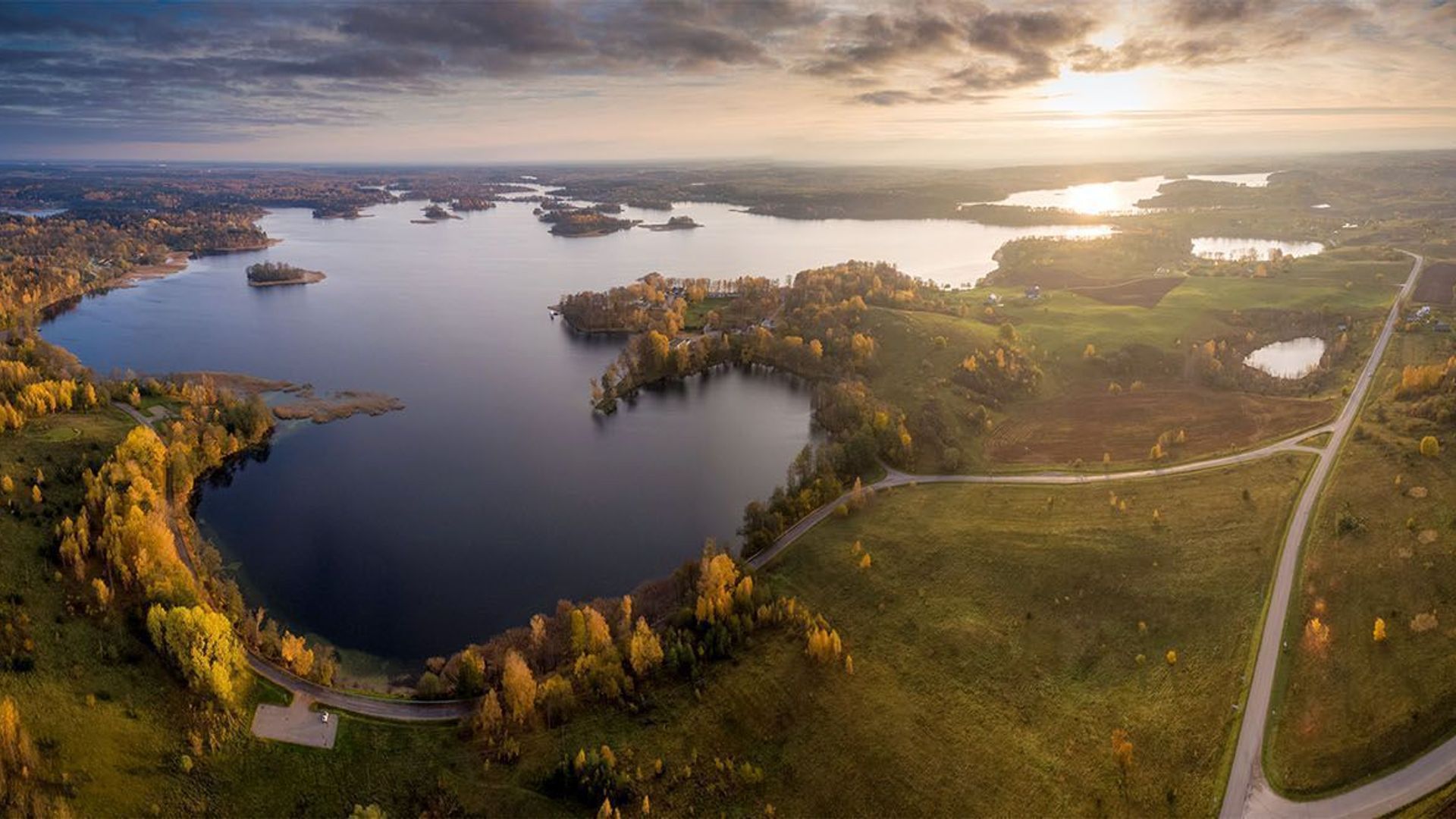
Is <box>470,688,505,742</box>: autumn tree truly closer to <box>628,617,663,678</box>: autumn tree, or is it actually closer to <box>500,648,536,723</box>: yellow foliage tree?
<box>500,648,536,723</box>: yellow foliage tree

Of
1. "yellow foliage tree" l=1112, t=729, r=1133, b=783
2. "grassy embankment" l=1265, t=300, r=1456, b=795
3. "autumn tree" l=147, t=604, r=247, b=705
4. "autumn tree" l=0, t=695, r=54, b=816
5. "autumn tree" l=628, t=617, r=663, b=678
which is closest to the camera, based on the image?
"autumn tree" l=0, t=695, r=54, b=816

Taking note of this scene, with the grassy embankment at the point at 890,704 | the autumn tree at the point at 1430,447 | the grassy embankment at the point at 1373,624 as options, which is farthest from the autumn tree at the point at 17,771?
the autumn tree at the point at 1430,447

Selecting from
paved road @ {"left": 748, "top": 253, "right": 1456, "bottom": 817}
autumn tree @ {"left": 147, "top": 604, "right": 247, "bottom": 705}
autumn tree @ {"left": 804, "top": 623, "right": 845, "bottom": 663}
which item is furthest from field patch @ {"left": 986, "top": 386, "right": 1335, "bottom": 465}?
autumn tree @ {"left": 147, "top": 604, "right": 247, "bottom": 705}

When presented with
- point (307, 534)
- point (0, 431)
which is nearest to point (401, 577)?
point (307, 534)

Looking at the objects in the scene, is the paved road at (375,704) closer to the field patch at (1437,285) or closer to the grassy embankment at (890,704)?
the grassy embankment at (890,704)

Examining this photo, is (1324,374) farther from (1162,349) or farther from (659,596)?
(659,596)

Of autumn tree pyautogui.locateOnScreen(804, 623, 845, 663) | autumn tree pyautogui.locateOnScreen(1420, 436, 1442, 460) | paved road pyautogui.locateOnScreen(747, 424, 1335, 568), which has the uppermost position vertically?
autumn tree pyautogui.locateOnScreen(1420, 436, 1442, 460)
